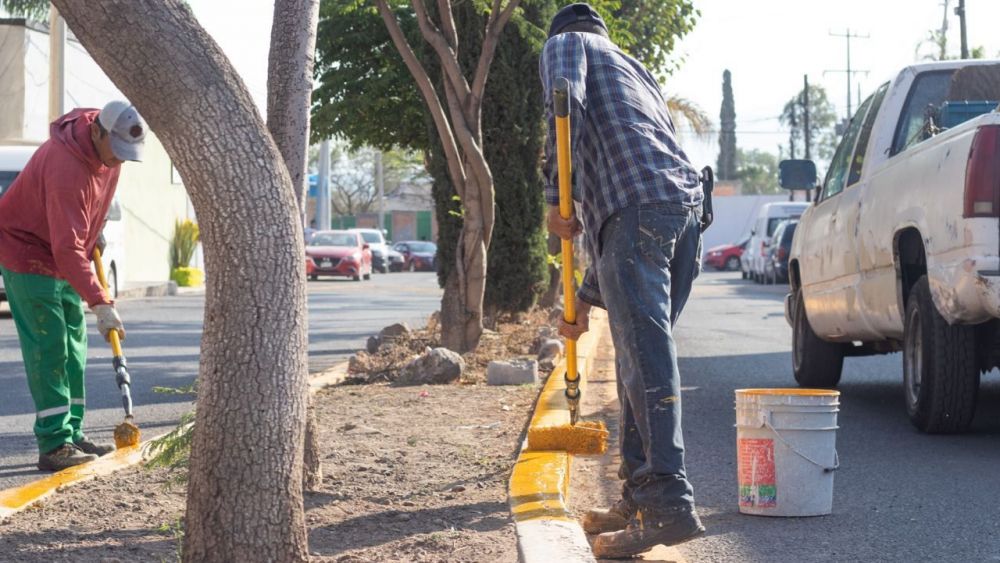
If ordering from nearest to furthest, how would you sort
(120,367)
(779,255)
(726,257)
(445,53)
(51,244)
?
(51,244) < (120,367) < (445,53) < (779,255) < (726,257)

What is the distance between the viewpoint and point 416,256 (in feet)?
187

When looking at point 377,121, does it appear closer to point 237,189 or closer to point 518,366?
point 518,366

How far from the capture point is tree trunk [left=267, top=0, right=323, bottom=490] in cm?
542

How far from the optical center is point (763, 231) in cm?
3953

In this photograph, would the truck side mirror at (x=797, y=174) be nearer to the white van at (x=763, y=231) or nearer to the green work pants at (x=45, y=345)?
the green work pants at (x=45, y=345)

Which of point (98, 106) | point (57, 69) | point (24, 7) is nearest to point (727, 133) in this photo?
point (24, 7)

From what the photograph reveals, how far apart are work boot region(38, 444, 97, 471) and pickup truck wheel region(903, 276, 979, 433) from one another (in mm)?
3982

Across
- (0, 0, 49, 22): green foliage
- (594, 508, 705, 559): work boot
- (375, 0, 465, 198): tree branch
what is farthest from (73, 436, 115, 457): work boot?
(0, 0, 49, 22): green foliage

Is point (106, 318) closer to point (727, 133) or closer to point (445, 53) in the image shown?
point (445, 53)

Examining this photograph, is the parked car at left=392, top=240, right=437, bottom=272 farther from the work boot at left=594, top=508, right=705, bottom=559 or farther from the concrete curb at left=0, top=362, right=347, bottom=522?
the work boot at left=594, top=508, right=705, bottom=559

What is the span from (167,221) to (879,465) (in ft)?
107

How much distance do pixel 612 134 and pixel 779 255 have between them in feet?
94.1

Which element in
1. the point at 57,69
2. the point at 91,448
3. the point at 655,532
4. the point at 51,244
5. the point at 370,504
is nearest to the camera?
the point at 655,532

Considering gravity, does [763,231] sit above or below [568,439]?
above
